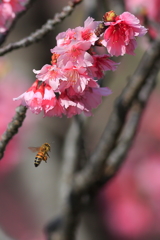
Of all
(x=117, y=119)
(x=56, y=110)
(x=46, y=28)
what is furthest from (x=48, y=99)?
(x=117, y=119)

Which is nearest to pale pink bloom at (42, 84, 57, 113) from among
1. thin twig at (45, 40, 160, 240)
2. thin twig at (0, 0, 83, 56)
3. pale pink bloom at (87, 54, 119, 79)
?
pale pink bloom at (87, 54, 119, 79)

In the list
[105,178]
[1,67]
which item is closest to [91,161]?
[105,178]

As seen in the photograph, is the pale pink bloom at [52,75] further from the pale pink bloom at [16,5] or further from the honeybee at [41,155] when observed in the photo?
the pale pink bloom at [16,5]

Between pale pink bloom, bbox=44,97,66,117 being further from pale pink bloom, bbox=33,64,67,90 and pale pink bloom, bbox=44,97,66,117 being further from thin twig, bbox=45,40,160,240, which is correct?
thin twig, bbox=45,40,160,240

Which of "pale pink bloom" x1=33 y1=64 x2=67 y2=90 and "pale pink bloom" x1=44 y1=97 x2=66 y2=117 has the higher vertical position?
"pale pink bloom" x1=33 y1=64 x2=67 y2=90

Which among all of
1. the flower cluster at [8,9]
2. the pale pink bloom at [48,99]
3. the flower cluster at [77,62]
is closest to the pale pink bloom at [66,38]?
the flower cluster at [77,62]

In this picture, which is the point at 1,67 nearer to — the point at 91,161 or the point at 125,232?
the point at 91,161

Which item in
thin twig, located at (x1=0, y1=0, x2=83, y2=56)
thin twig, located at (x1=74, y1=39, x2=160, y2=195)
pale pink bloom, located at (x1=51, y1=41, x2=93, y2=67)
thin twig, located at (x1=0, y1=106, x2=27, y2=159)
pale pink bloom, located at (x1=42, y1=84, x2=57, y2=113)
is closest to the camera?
pale pink bloom, located at (x1=51, y1=41, x2=93, y2=67)
